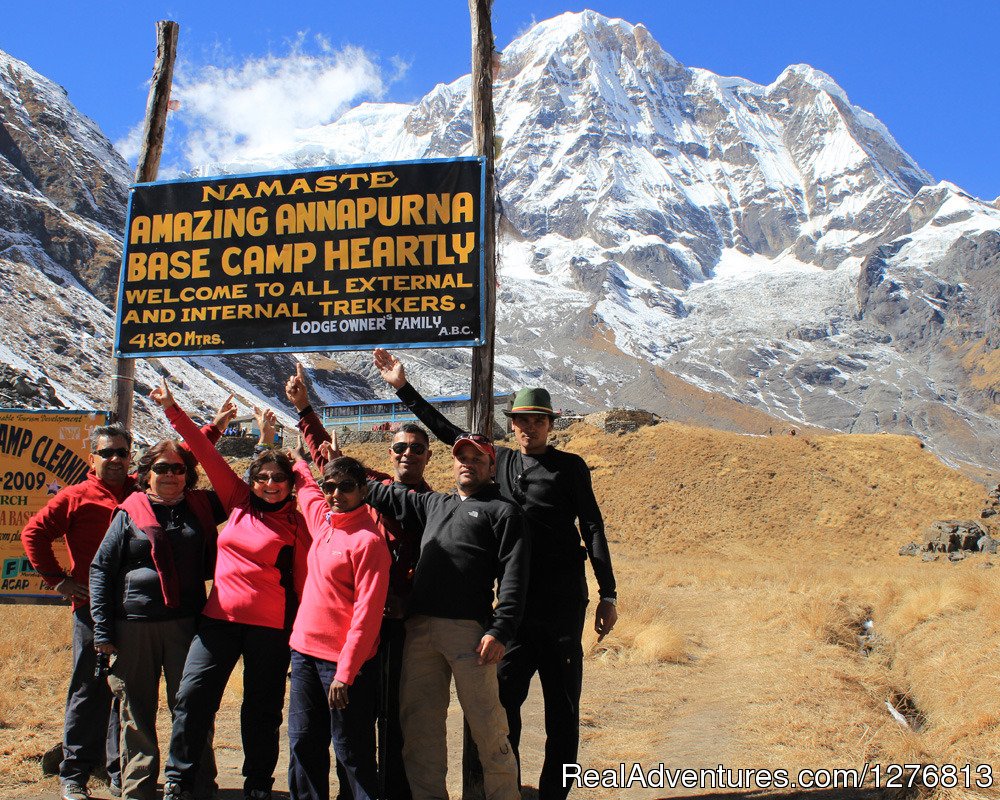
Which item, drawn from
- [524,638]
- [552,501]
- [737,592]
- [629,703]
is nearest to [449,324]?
→ [552,501]

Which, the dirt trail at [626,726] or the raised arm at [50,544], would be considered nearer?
the raised arm at [50,544]

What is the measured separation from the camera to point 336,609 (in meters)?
4.11

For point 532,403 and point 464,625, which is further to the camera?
point 532,403

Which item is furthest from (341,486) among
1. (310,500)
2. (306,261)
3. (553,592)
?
(306,261)

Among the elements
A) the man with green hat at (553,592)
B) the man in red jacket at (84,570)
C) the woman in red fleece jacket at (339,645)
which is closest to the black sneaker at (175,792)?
the woman in red fleece jacket at (339,645)

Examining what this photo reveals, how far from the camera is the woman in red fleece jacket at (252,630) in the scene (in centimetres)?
434

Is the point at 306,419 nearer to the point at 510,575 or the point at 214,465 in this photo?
the point at 214,465

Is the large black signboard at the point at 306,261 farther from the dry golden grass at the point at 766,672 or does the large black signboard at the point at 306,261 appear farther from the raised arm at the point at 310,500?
the dry golden grass at the point at 766,672

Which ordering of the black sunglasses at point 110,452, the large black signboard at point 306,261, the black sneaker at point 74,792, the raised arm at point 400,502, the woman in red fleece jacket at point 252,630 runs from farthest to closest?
the large black signboard at point 306,261 < the black sunglasses at point 110,452 < the black sneaker at point 74,792 < the raised arm at point 400,502 < the woman in red fleece jacket at point 252,630

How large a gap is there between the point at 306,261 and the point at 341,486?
2.46 m

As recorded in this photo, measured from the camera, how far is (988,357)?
160 meters

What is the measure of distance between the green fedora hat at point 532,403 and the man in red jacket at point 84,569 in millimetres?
1835

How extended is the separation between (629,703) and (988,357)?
17454 centimetres

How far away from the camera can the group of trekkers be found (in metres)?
4.11
